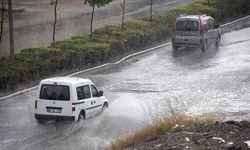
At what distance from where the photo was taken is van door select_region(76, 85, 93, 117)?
69.1 feet

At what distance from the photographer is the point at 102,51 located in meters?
30.4

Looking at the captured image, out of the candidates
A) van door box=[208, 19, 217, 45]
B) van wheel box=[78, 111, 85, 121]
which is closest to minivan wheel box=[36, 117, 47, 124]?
van wheel box=[78, 111, 85, 121]

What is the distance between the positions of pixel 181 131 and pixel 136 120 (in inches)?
269

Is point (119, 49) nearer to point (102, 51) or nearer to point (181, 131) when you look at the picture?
point (102, 51)

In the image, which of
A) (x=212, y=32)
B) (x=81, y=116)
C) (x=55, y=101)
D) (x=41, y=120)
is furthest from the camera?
(x=212, y=32)

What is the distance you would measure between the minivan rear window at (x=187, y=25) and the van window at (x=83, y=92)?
13462 mm

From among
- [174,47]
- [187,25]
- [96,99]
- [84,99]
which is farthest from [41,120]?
[187,25]

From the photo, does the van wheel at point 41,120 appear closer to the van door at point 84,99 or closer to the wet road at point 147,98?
the wet road at point 147,98

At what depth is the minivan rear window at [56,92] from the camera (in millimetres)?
20812

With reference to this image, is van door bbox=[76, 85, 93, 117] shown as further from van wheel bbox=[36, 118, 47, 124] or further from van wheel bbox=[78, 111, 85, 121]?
van wheel bbox=[36, 118, 47, 124]

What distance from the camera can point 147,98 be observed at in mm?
24906

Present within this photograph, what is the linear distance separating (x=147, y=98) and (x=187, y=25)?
1023cm

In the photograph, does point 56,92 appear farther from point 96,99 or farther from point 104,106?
point 104,106

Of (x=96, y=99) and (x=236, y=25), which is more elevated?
(x=236, y=25)
